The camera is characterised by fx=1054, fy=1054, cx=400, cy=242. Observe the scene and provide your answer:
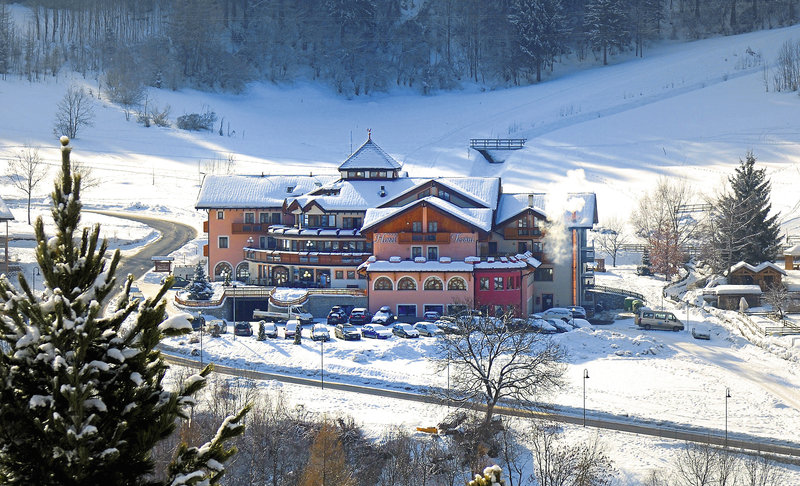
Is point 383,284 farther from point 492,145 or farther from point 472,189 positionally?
point 492,145

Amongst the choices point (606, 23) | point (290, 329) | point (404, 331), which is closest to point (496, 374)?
point (404, 331)

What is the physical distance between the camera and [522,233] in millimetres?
64750

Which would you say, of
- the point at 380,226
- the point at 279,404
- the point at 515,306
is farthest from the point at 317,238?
the point at 279,404

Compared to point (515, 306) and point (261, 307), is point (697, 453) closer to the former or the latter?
point (515, 306)

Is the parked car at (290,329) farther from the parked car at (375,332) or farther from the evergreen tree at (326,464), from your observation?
the evergreen tree at (326,464)

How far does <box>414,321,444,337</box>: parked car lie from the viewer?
54.1 metres

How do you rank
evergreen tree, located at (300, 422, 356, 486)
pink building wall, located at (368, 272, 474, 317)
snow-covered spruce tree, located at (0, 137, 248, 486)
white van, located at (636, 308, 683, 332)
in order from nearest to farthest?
1. snow-covered spruce tree, located at (0, 137, 248, 486)
2. evergreen tree, located at (300, 422, 356, 486)
3. white van, located at (636, 308, 683, 332)
4. pink building wall, located at (368, 272, 474, 317)

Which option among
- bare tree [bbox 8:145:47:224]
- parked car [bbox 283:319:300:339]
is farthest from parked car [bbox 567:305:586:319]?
bare tree [bbox 8:145:47:224]

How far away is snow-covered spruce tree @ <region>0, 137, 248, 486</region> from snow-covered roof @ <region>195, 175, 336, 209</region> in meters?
61.1

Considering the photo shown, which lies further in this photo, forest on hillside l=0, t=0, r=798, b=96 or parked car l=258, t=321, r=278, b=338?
forest on hillside l=0, t=0, r=798, b=96

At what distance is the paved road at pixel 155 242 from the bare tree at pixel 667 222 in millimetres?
35138

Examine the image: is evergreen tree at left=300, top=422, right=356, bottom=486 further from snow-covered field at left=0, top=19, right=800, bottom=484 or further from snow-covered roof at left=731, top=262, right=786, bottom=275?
snow-covered roof at left=731, top=262, right=786, bottom=275

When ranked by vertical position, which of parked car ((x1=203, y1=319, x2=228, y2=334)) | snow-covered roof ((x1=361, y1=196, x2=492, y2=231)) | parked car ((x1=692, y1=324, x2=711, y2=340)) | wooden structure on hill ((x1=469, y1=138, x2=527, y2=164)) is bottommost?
parked car ((x1=692, y1=324, x2=711, y2=340))

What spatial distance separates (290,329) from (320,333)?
2.43 metres
